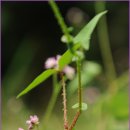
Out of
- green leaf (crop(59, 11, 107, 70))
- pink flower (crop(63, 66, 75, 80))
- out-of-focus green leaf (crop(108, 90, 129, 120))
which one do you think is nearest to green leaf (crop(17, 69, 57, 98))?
green leaf (crop(59, 11, 107, 70))

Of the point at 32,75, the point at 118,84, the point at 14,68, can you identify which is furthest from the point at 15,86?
the point at 118,84

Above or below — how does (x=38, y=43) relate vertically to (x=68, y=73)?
above

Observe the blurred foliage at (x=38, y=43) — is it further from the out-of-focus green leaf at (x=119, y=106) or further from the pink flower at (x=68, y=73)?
the pink flower at (x=68, y=73)

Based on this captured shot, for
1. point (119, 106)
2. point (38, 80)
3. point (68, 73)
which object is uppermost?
point (119, 106)

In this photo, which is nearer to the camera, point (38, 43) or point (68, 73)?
→ point (68, 73)

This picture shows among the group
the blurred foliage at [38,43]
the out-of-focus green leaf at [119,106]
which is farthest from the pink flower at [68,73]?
the blurred foliage at [38,43]

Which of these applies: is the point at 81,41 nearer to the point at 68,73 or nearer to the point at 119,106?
the point at 68,73

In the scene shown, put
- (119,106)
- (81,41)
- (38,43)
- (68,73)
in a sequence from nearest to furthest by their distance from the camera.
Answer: (81,41) < (68,73) < (119,106) < (38,43)

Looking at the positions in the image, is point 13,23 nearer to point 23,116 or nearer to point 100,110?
point 23,116

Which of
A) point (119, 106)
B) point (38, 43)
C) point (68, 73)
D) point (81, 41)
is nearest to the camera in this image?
point (81, 41)

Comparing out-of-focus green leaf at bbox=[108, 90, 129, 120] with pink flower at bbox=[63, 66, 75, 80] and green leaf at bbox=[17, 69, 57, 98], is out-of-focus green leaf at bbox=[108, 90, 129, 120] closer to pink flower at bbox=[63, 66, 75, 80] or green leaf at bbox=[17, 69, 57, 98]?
pink flower at bbox=[63, 66, 75, 80]

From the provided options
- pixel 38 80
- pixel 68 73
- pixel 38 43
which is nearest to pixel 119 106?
pixel 68 73
